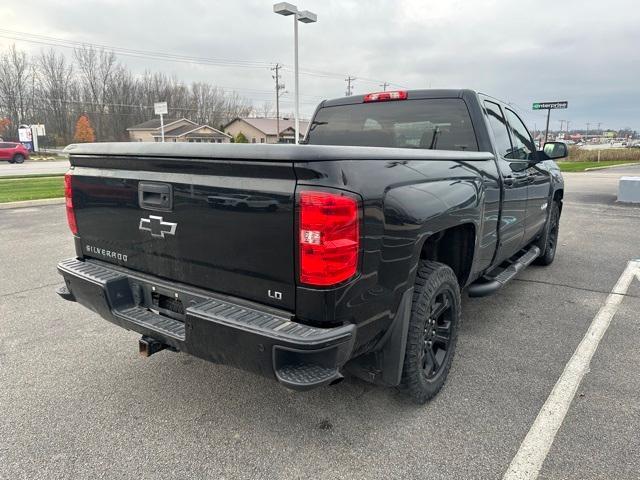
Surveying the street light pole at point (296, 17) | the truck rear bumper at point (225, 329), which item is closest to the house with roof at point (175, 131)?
the street light pole at point (296, 17)

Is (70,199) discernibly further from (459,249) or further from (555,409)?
(555,409)

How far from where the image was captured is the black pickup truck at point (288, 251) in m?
1.98

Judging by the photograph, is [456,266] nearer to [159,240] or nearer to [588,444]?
[588,444]

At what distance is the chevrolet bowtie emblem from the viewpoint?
2.44 m

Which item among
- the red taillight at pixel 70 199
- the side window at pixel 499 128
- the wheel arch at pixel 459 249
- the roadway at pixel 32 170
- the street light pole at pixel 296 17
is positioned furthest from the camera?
the roadway at pixel 32 170

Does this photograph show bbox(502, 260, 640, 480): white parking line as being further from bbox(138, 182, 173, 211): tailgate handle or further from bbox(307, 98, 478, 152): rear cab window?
bbox(138, 182, 173, 211): tailgate handle

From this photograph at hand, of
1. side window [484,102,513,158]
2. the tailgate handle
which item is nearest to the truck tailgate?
the tailgate handle

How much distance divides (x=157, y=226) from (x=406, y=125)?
230cm

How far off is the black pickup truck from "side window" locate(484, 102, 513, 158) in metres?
0.46

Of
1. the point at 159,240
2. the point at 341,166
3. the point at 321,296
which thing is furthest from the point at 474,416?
the point at 159,240

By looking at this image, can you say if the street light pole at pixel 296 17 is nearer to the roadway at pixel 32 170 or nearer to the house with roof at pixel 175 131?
the roadway at pixel 32 170

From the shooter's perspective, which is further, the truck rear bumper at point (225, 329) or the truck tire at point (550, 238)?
the truck tire at point (550, 238)

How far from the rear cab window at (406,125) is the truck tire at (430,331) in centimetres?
134

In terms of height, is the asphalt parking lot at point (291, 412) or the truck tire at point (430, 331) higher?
the truck tire at point (430, 331)
